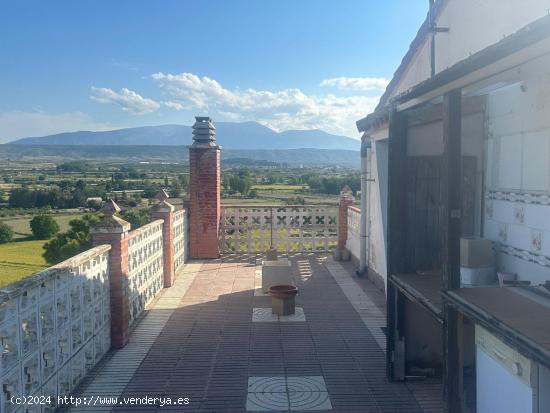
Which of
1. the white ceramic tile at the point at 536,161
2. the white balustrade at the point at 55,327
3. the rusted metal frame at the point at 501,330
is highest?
the white ceramic tile at the point at 536,161

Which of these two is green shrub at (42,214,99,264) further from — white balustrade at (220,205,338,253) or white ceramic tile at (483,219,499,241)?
white ceramic tile at (483,219,499,241)

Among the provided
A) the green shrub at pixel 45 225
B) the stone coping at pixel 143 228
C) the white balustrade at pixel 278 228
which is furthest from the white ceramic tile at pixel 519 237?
the green shrub at pixel 45 225

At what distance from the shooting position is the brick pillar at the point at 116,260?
6043mm

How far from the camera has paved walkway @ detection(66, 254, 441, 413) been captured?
480cm

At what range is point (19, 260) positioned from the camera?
24922mm

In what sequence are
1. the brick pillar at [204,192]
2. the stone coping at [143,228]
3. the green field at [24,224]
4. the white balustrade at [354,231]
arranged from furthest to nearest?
1. the green field at [24,224]
2. the brick pillar at [204,192]
3. the white balustrade at [354,231]
4. the stone coping at [143,228]

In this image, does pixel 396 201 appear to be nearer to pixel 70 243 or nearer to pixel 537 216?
pixel 537 216

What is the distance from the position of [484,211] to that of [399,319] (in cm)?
150

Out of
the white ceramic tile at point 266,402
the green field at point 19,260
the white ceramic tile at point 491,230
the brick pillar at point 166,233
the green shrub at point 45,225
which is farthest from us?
the green shrub at point 45,225

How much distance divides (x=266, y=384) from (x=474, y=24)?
4741 millimetres

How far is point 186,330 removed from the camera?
273 inches

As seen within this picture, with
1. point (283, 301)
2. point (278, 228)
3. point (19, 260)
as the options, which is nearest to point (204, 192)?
point (278, 228)

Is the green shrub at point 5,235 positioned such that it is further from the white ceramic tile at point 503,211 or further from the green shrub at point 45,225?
→ the white ceramic tile at point 503,211

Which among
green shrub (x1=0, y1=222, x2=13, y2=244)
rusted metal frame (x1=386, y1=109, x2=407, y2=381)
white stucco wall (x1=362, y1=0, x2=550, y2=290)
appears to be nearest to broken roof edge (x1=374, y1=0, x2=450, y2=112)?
white stucco wall (x1=362, y1=0, x2=550, y2=290)
